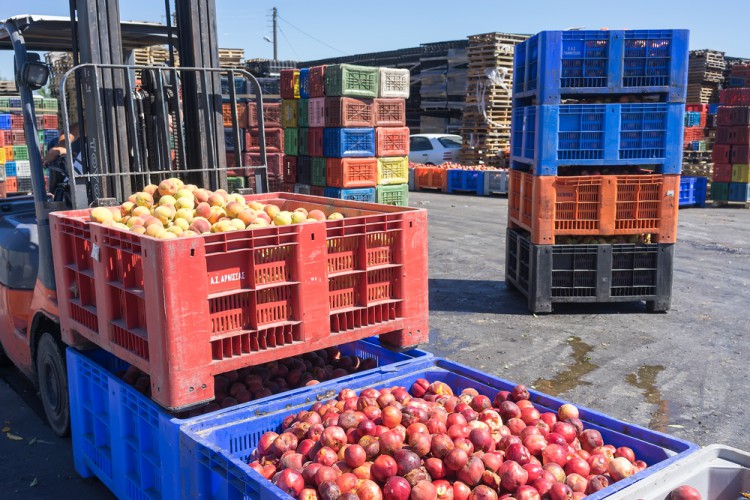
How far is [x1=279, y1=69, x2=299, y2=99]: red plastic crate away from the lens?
15784 millimetres

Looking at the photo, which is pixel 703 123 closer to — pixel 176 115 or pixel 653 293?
pixel 653 293

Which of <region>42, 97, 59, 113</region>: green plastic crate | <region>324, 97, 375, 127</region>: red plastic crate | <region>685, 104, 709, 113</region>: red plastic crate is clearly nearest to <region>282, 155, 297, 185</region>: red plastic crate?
<region>324, 97, 375, 127</region>: red plastic crate

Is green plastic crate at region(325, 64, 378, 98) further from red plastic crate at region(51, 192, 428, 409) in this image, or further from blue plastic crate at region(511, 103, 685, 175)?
red plastic crate at region(51, 192, 428, 409)

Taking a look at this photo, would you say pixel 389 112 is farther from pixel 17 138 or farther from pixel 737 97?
pixel 17 138

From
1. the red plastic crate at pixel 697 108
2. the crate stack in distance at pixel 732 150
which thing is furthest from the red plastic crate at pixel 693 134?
the crate stack in distance at pixel 732 150

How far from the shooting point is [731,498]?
3193 millimetres

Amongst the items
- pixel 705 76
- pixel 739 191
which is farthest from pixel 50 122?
pixel 705 76

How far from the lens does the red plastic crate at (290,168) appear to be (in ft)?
53.1

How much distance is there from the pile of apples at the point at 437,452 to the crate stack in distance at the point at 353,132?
10640mm

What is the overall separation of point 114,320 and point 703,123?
2035cm

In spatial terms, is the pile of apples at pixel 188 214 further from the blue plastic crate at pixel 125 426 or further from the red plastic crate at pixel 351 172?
the red plastic crate at pixel 351 172

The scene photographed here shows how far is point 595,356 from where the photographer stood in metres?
7.32

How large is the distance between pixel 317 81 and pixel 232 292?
11621mm

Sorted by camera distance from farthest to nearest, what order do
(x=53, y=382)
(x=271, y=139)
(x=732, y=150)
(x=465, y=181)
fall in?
1. (x=465, y=181)
2. (x=732, y=150)
3. (x=271, y=139)
4. (x=53, y=382)
